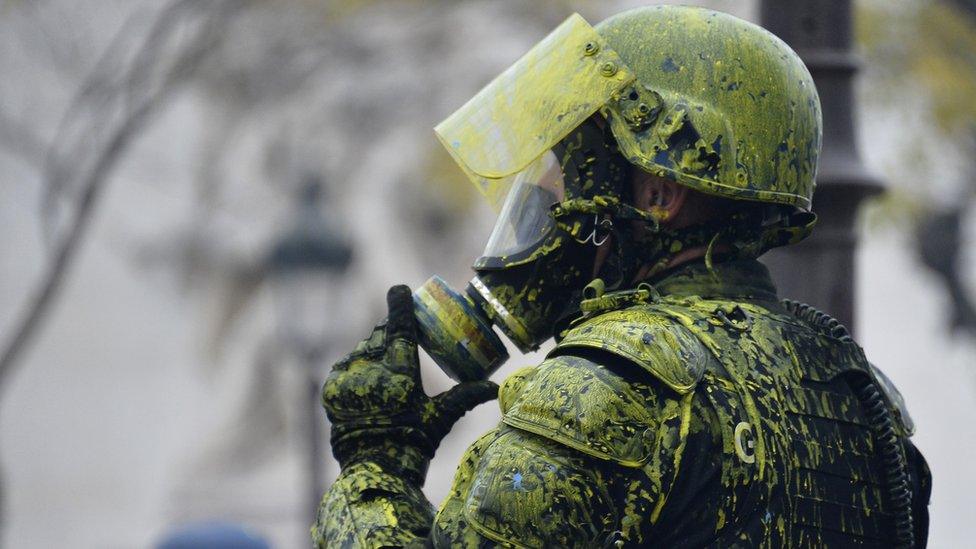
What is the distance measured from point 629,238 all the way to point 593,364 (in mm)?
351

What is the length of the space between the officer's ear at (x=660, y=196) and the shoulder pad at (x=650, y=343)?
0.72 feet

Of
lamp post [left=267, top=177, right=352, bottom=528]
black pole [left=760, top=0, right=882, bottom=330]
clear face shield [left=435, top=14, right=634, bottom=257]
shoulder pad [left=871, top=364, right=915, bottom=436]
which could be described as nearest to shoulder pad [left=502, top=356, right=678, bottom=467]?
clear face shield [left=435, top=14, right=634, bottom=257]

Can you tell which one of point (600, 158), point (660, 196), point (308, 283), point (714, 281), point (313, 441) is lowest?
point (714, 281)

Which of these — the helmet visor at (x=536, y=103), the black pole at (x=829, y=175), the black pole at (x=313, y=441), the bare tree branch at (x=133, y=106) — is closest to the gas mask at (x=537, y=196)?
the helmet visor at (x=536, y=103)

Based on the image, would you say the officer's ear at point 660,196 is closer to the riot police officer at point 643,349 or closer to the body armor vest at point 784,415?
the riot police officer at point 643,349

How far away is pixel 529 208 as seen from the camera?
9.56 feet

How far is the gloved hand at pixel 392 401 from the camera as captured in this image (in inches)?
116

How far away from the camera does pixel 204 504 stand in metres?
19.3

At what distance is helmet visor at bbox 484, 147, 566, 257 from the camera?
9.43 feet

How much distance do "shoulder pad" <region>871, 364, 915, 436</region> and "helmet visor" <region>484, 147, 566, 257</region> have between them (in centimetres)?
59

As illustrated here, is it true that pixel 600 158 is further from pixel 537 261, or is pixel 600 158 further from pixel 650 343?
pixel 650 343

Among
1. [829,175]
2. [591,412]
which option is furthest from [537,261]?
[829,175]

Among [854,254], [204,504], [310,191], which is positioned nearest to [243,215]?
[204,504]

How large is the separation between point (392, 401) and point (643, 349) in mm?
575
